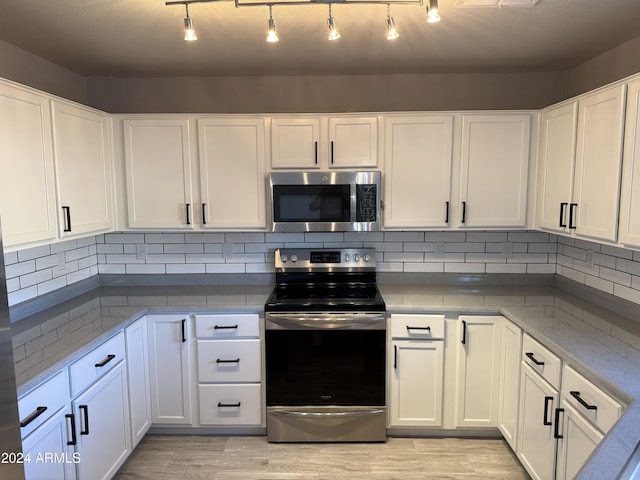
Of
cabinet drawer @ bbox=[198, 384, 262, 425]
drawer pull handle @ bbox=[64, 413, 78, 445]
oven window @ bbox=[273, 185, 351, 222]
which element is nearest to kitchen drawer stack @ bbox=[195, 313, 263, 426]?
cabinet drawer @ bbox=[198, 384, 262, 425]

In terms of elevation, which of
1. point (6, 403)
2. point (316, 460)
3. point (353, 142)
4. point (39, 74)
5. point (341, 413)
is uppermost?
point (39, 74)

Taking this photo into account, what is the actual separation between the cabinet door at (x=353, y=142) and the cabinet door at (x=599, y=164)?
1177mm

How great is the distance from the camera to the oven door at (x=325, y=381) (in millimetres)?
2539

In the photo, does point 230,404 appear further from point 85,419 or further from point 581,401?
point 581,401

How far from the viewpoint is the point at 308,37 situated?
2193mm

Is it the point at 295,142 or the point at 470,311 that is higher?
the point at 295,142

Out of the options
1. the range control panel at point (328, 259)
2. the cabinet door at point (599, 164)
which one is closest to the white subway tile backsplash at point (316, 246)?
the range control panel at point (328, 259)

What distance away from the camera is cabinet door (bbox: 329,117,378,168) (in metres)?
2.69

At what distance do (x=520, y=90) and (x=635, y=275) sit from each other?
148 centimetres

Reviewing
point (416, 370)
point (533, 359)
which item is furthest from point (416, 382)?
point (533, 359)

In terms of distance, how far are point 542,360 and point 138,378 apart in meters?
2.27

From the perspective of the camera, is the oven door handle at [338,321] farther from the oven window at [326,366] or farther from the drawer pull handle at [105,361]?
the drawer pull handle at [105,361]

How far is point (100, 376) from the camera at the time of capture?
2.04 metres

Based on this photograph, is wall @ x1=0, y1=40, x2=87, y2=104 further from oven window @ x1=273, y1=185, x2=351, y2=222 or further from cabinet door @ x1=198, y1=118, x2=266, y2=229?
oven window @ x1=273, y1=185, x2=351, y2=222
